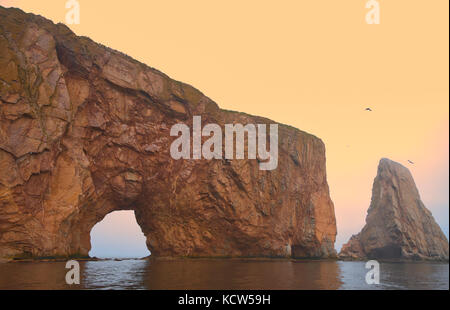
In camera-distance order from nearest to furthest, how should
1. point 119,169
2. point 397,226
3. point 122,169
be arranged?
point 119,169
point 122,169
point 397,226

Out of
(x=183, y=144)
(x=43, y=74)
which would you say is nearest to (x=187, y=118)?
(x=183, y=144)

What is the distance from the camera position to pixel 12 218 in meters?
31.3

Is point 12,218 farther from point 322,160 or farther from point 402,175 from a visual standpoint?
→ point 402,175

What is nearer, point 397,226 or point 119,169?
point 119,169

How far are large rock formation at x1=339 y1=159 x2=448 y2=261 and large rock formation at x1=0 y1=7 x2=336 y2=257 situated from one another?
26.6 metres

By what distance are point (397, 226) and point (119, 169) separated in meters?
69.3

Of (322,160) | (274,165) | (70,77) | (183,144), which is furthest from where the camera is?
(322,160)

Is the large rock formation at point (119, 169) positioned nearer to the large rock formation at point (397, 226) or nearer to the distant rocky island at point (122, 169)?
the distant rocky island at point (122, 169)

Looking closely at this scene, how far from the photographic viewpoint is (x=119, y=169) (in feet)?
142

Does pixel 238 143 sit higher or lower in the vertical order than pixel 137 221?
higher

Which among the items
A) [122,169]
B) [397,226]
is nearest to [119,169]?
[122,169]

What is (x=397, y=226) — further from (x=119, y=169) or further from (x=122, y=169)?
(x=119, y=169)

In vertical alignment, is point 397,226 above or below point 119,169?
below

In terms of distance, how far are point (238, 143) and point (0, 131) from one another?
1271 inches
